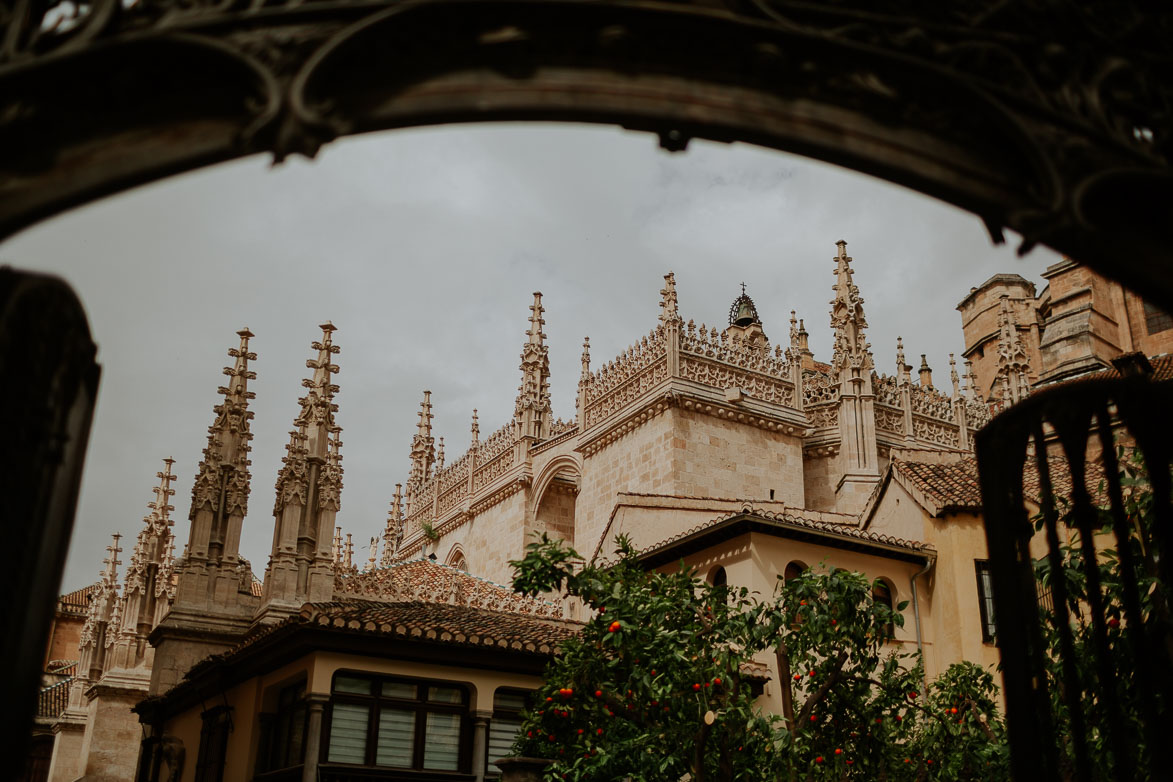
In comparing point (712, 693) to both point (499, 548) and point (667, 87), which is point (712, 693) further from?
point (499, 548)

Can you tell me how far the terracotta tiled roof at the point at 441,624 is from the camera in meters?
17.4

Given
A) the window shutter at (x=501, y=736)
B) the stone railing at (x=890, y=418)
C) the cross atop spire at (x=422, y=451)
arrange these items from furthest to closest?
the cross atop spire at (x=422, y=451)
the stone railing at (x=890, y=418)
the window shutter at (x=501, y=736)

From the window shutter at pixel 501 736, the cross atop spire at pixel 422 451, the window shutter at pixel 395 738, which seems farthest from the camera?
the cross atop spire at pixel 422 451

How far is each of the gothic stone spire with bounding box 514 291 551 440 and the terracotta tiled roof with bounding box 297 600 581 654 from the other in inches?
474

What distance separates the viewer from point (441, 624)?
62.0 ft

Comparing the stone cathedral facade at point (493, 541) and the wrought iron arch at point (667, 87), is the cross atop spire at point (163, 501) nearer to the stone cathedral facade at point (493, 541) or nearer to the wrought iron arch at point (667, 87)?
the stone cathedral facade at point (493, 541)

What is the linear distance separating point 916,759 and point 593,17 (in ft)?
41.3

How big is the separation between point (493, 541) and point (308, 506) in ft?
44.0

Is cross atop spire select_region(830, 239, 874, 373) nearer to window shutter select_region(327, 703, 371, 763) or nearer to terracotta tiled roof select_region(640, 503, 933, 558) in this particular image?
terracotta tiled roof select_region(640, 503, 933, 558)

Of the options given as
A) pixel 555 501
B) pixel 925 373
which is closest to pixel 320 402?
pixel 555 501

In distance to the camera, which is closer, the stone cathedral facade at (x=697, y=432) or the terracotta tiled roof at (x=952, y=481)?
the terracotta tiled roof at (x=952, y=481)

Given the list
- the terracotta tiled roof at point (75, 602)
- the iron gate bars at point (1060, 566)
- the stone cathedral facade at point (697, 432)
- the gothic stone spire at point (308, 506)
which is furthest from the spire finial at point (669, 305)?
the terracotta tiled roof at point (75, 602)

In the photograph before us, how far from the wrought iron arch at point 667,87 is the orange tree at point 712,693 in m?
9.24

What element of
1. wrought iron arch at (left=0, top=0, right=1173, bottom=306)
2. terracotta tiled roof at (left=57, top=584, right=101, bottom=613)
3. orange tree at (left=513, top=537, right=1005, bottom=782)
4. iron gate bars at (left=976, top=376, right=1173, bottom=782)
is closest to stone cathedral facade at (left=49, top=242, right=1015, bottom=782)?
orange tree at (left=513, top=537, right=1005, bottom=782)
